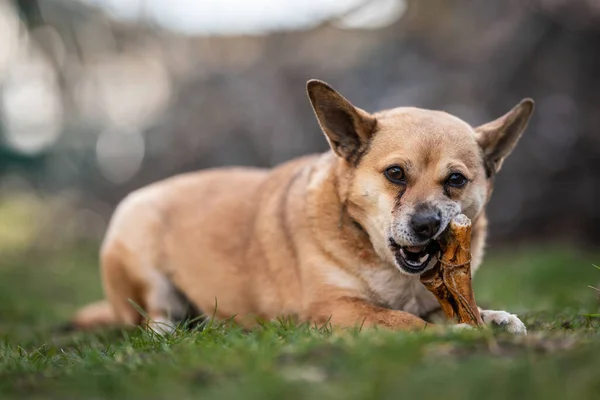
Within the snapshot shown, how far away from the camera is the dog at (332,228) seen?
147 inches


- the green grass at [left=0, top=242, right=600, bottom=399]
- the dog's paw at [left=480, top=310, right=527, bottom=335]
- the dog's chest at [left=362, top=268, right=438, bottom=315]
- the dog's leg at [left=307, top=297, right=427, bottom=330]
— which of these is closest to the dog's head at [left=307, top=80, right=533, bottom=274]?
the dog's chest at [left=362, top=268, right=438, bottom=315]

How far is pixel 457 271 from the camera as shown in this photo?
348 centimetres

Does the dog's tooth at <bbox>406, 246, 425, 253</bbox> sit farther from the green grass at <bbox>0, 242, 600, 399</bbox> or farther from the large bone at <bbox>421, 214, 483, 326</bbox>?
the green grass at <bbox>0, 242, 600, 399</bbox>

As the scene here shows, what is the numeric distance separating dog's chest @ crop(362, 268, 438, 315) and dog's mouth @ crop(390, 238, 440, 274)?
0.28m

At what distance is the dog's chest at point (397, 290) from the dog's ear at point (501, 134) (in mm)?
811

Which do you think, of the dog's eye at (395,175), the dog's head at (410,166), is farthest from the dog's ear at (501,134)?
the dog's eye at (395,175)

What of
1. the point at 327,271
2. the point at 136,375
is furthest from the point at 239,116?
the point at 136,375

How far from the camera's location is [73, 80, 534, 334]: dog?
147 inches

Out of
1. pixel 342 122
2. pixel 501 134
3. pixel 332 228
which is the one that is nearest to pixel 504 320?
pixel 332 228

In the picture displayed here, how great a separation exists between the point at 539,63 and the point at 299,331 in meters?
8.00

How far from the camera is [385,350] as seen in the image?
2.44 meters

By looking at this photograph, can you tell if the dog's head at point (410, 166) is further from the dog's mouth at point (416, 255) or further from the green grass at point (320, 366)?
the green grass at point (320, 366)

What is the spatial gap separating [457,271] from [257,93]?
9.10m

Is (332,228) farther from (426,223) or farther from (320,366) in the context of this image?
(320,366)
